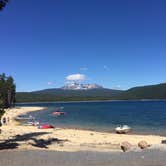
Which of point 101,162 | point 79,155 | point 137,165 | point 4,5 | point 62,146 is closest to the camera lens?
point 137,165

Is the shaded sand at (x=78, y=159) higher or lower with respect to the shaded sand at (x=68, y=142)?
higher

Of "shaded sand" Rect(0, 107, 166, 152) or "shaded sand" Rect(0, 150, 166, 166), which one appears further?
"shaded sand" Rect(0, 107, 166, 152)

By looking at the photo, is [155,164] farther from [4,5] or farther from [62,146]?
[4,5]

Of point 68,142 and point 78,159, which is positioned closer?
point 78,159

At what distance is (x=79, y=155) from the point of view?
20.0 metres

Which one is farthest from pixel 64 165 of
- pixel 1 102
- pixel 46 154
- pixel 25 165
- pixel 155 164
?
pixel 1 102

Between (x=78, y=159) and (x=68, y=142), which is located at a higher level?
(x=78, y=159)

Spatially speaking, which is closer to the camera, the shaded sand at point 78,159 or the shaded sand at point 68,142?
the shaded sand at point 78,159

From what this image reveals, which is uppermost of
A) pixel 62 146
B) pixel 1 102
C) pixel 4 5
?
pixel 4 5

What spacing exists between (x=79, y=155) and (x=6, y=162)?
430 centimetres

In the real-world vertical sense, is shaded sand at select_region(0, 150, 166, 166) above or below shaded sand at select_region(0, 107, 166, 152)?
above

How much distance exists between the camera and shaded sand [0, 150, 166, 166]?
17438 mm

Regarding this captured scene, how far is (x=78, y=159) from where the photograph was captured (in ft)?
61.4

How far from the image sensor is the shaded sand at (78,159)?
57.2 ft
